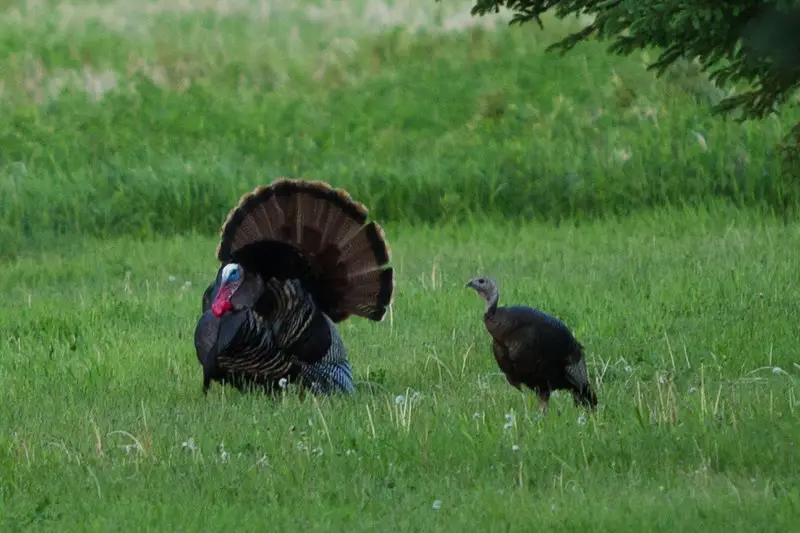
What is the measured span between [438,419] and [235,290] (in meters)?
1.89

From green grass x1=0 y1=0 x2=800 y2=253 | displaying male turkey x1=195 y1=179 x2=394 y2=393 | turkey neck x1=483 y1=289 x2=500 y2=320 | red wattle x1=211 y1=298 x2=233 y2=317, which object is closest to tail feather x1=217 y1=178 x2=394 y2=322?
displaying male turkey x1=195 y1=179 x2=394 y2=393

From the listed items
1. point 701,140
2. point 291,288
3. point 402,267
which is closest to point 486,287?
point 291,288

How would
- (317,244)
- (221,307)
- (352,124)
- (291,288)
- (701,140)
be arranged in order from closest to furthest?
(221,307) → (291,288) → (317,244) → (701,140) → (352,124)

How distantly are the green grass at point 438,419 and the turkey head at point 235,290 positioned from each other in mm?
476

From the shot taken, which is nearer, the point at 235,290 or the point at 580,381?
the point at 580,381

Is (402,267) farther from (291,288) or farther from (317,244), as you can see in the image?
(291,288)

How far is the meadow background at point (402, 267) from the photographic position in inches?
231

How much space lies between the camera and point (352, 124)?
19516 millimetres

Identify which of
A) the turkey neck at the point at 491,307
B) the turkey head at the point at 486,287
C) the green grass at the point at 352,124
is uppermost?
the turkey head at the point at 486,287

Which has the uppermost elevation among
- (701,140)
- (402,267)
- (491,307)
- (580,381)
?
(491,307)

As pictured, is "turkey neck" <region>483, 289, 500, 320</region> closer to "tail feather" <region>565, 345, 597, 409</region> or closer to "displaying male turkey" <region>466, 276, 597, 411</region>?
"displaying male turkey" <region>466, 276, 597, 411</region>

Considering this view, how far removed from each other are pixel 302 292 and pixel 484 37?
14847mm

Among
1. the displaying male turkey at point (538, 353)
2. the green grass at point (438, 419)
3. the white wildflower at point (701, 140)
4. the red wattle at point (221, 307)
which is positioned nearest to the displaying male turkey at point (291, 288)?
the red wattle at point (221, 307)

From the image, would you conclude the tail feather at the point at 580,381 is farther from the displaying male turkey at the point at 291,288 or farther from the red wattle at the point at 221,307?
the red wattle at the point at 221,307
